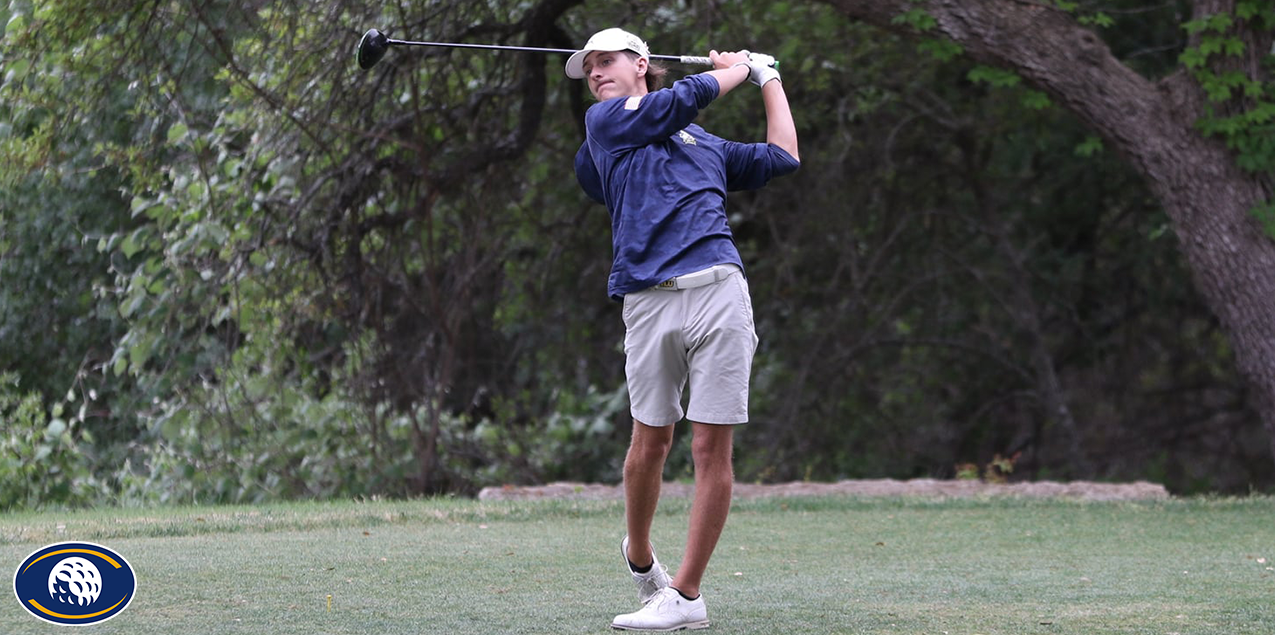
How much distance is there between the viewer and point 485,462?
443 inches

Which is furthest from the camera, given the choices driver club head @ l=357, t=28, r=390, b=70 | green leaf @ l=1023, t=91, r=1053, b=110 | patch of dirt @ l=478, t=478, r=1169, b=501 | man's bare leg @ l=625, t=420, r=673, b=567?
green leaf @ l=1023, t=91, r=1053, b=110

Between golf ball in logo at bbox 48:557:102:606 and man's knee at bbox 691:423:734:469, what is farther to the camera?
man's knee at bbox 691:423:734:469

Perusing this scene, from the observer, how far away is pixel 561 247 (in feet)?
37.6

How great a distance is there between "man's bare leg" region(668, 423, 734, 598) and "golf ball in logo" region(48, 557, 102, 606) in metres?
1.45

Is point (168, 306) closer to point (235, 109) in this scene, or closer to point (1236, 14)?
point (235, 109)

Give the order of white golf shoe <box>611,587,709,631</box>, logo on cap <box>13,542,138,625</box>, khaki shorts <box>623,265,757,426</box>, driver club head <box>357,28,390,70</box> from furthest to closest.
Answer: driver club head <box>357,28,390,70</box>
khaki shorts <box>623,265,757,426</box>
white golf shoe <box>611,587,709,631</box>
logo on cap <box>13,542,138,625</box>

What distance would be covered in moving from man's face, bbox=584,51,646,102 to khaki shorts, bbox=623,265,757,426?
59 centimetres

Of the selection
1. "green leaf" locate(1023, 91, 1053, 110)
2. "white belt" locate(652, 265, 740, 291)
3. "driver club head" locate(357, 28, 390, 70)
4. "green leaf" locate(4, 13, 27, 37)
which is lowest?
"white belt" locate(652, 265, 740, 291)

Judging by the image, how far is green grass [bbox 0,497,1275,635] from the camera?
3697 millimetres

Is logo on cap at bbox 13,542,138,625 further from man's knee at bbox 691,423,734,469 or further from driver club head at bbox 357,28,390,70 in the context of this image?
driver club head at bbox 357,28,390,70

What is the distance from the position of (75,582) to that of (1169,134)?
6690 millimetres

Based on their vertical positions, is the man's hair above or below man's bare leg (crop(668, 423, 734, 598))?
above

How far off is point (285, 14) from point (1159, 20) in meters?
6.99

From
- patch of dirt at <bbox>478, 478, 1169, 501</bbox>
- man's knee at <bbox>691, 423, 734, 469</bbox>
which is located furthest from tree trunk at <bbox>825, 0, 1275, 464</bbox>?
man's knee at <bbox>691, 423, 734, 469</bbox>
